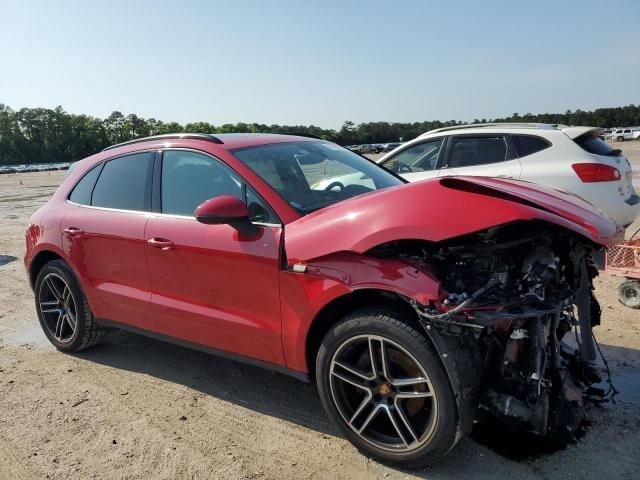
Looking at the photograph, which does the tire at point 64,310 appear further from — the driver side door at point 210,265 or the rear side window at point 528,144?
the rear side window at point 528,144

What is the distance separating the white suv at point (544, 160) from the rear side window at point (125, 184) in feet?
13.4

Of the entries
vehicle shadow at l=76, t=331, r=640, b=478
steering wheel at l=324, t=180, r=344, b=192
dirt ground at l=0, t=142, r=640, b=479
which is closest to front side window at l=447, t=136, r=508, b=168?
dirt ground at l=0, t=142, r=640, b=479

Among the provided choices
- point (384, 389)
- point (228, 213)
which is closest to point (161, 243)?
point (228, 213)

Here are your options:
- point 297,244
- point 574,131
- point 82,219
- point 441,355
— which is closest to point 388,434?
point 441,355

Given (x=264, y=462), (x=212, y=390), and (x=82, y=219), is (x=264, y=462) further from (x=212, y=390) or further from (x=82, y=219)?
(x=82, y=219)

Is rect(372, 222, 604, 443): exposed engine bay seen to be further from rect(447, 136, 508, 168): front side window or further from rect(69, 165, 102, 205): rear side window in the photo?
rect(447, 136, 508, 168): front side window

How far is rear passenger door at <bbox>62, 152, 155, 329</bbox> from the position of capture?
3.89 m

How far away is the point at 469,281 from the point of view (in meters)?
2.64

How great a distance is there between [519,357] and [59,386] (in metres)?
3.40

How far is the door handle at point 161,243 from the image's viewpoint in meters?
3.58

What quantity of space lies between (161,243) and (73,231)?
1202 mm

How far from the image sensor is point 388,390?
282 centimetres

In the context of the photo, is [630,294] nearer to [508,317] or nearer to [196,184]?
[508,317]

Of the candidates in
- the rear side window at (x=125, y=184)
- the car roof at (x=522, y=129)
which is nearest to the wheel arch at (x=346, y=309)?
the rear side window at (x=125, y=184)
